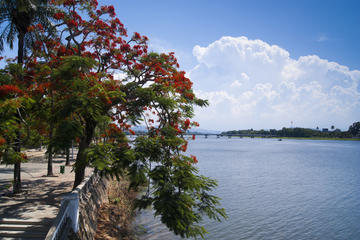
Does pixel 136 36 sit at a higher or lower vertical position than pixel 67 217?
higher

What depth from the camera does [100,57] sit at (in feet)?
41.2

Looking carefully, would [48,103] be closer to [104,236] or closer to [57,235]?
[57,235]

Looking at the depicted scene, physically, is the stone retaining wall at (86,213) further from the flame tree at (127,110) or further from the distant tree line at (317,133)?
the distant tree line at (317,133)

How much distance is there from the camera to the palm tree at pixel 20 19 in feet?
37.4

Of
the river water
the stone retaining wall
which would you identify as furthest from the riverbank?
the river water

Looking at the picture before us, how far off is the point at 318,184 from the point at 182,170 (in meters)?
26.3

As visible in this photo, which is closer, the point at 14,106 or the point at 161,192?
the point at 161,192

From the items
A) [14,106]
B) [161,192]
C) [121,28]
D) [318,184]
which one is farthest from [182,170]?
[318,184]

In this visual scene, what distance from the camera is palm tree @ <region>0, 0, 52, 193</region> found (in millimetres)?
11398

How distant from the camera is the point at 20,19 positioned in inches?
471

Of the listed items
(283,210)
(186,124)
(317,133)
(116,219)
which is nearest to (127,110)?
(186,124)

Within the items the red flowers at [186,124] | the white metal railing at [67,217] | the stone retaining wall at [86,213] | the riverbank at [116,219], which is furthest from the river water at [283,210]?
the red flowers at [186,124]

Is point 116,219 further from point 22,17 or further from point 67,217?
point 22,17

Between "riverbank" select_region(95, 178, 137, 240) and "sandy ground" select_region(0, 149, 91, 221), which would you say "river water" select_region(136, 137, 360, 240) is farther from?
"sandy ground" select_region(0, 149, 91, 221)
